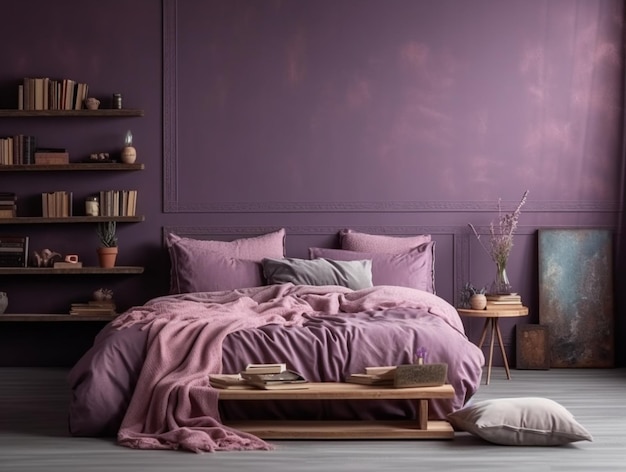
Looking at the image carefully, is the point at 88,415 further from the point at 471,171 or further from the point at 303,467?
the point at 471,171

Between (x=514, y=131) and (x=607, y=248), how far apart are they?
1.14 m

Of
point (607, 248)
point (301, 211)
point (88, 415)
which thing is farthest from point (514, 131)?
point (88, 415)

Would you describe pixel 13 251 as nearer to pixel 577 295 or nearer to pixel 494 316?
pixel 494 316

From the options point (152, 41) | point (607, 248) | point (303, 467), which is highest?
point (152, 41)

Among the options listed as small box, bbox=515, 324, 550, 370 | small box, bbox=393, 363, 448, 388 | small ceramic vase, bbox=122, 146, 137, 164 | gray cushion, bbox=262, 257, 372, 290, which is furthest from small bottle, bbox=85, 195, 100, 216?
small box, bbox=393, 363, 448, 388

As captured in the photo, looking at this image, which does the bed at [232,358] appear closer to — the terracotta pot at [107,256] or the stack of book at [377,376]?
the stack of book at [377,376]

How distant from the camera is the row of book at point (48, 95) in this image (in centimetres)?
784

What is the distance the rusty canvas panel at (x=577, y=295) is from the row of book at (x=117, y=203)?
3126 mm

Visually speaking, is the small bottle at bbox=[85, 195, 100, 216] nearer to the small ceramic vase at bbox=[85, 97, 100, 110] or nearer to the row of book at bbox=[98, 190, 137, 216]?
the row of book at bbox=[98, 190, 137, 216]

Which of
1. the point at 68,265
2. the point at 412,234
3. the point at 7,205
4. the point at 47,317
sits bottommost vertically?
the point at 47,317

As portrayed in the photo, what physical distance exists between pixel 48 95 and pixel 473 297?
3.51 meters

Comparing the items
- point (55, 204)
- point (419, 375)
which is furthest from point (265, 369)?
point (55, 204)

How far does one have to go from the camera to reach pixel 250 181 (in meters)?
8.00

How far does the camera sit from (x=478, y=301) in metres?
7.47
